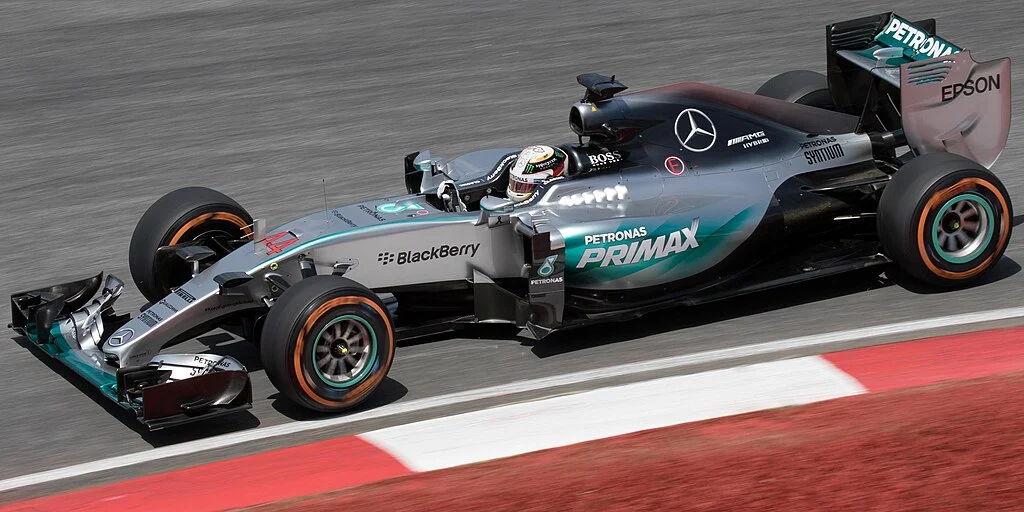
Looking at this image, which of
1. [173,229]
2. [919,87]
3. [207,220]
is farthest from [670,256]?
[173,229]

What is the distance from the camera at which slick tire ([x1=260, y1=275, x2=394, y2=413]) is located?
6.14 m

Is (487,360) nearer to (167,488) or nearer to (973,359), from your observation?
(167,488)

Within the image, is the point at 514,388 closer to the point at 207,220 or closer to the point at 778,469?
the point at 778,469

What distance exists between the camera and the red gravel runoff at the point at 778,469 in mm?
4816

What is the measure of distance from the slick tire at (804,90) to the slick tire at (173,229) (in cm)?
383

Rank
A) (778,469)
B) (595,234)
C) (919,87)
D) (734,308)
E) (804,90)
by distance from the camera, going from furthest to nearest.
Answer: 1. (804,90)
2. (919,87)
3. (734,308)
4. (595,234)
5. (778,469)

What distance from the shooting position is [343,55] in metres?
14.3

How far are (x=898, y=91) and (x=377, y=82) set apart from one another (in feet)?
21.7

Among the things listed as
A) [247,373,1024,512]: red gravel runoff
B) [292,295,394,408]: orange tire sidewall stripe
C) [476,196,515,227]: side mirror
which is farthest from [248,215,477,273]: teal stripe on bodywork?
[247,373,1024,512]: red gravel runoff

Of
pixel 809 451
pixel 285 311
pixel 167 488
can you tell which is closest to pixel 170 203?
pixel 285 311

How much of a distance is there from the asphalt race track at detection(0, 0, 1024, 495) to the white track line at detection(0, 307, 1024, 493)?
0.09 metres

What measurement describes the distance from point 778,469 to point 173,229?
4150mm

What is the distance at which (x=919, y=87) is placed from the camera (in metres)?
7.83

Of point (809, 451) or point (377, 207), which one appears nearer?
point (809, 451)
